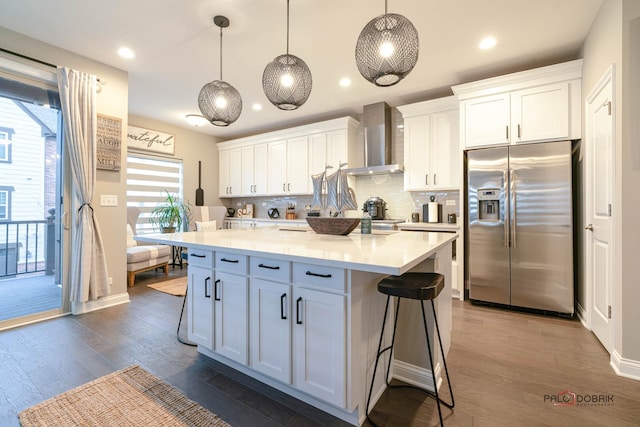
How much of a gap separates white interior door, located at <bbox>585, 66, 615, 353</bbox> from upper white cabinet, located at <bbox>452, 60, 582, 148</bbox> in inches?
11.7

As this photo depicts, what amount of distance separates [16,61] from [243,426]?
12.2 ft

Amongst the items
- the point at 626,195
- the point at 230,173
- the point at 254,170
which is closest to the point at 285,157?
the point at 254,170

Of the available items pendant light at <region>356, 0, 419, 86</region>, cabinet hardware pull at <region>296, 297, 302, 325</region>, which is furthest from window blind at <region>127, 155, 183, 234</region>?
pendant light at <region>356, 0, 419, 86</region>

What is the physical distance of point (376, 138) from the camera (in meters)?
4.49

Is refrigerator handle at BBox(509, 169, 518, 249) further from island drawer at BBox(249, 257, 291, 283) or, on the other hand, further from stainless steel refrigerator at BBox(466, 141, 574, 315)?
island drawer at BBox(249, 257, 291, 283)

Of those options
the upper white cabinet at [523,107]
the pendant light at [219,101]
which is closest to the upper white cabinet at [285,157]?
the upper white cabinet at [523,107]

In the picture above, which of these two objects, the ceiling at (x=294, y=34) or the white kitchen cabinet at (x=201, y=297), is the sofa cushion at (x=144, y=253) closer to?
the ceiling at (x=294, y=34)

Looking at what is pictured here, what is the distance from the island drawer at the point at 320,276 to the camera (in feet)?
4.72

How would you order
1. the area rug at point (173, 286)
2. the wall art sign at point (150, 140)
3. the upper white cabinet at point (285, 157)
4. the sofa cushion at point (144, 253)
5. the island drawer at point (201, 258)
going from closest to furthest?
the island drawer at point (201, 258)
the area rug at point (173, 286)
the sofa cushion at point (144, 253)
the upper white cabinet at point (285, 157)
the wall art sign at point (150, 140)

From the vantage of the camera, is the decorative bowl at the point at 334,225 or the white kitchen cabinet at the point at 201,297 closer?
the white kitchen cabinet at the point at 201,297

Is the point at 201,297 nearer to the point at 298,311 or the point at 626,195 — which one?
the point at 298,311

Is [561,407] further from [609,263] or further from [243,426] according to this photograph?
[243,426]

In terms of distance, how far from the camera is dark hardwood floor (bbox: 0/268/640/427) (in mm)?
1575

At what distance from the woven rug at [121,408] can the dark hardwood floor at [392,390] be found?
3.0 inches
